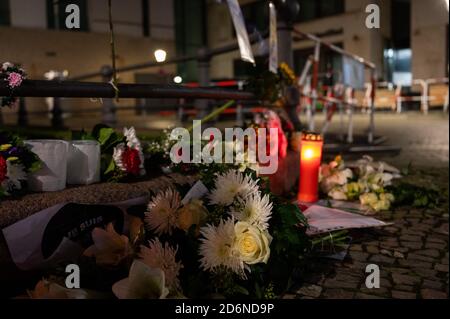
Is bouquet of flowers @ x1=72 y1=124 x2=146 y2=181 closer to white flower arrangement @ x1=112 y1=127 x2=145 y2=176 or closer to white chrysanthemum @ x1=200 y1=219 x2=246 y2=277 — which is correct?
white flower arrangement @ x1=112 y1=127 x2=145 y2=176

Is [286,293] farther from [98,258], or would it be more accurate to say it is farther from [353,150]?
[353,150]

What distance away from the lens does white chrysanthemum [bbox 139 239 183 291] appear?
1727 mm

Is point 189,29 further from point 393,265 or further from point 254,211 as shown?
point 254,211

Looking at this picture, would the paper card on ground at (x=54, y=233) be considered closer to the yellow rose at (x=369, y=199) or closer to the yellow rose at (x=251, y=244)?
Answer: the yellow rose at (x=251, y=244)

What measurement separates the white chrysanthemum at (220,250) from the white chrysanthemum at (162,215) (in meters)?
0.19

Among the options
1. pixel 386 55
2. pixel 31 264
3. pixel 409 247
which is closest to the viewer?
pixel 31 264

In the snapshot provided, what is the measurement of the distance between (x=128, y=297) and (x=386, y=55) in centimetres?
2409

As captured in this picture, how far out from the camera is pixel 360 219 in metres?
2.91

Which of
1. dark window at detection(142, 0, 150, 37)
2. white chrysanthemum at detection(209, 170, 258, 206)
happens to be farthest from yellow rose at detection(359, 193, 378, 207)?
dark window at detection(142, 0, 150, 37)

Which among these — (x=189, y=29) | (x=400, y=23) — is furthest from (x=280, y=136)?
(x=189, y=29)

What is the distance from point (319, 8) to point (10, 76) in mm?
24336

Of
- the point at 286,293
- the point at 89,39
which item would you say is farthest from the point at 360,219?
the point at 89,39

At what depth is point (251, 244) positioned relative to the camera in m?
1.84
